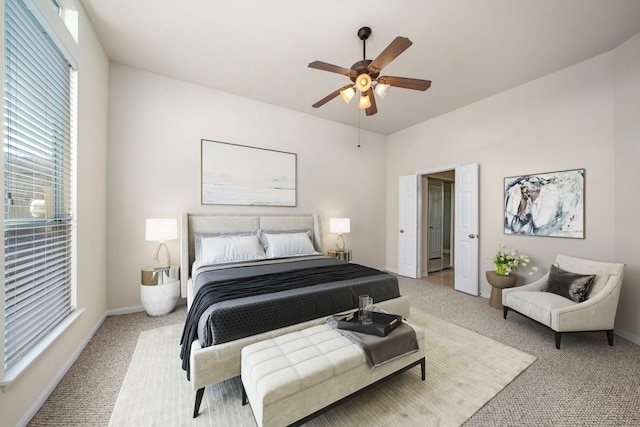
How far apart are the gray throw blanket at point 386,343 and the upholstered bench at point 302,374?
0.04 m

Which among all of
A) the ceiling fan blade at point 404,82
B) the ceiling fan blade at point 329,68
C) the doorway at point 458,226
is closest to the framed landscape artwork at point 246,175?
the ceiling fan blade at point 329,68

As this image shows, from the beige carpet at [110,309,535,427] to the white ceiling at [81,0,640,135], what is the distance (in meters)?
3.14

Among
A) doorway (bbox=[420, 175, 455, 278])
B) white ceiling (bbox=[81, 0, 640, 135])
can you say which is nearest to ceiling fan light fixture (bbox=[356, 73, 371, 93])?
white ceiling (bbox=[81, 0, 640, 135])

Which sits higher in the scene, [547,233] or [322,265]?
[547,233]

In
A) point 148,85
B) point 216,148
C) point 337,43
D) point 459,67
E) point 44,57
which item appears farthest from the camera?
point 216,148

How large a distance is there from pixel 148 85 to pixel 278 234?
106 inches

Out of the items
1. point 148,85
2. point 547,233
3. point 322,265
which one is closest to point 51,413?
point 322,265

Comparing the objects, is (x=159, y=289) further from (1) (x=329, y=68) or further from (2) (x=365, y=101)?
(2) (x=365, y=101)

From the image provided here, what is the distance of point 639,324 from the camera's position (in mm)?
2473

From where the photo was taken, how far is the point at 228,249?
126 inches

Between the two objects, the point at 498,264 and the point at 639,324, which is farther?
the point at 498,264

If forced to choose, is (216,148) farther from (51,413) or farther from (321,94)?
(51,413)

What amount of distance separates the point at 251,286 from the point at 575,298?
3.31 meters

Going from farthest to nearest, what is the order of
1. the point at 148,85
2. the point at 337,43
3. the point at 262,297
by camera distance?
1. the point at 148,85
2. the point at 337,43
3. the point at 262,297
